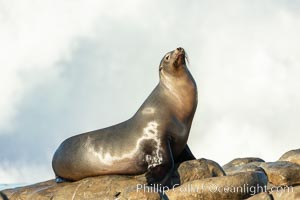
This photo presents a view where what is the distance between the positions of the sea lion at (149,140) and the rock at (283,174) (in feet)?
6.09

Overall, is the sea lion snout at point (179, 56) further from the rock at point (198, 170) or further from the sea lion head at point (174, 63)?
the rock at point (198, 170)

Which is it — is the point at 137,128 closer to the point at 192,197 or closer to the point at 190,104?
the point at 190,104

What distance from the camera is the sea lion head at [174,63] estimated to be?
38.7 ft

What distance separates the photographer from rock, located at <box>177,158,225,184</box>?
1062 cm

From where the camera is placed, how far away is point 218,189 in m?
8.50

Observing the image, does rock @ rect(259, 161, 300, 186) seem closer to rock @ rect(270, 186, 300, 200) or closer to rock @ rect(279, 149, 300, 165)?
rock @ rect(279, 149, 300, 165)

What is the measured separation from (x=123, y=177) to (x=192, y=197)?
2.60 metres

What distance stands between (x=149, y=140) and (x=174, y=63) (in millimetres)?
1771

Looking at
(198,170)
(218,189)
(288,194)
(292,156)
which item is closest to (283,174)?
(198,170)

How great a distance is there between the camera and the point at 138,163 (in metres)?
11.0

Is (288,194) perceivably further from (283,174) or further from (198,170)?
(283,174)

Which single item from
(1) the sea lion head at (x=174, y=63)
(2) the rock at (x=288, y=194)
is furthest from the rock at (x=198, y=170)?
(2) the rock at (x=288, y=194)

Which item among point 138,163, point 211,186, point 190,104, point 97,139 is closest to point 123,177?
point 138,163

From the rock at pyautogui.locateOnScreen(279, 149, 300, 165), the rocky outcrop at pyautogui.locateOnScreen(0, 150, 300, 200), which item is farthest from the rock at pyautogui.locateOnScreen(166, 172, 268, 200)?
the rock at pyautogui.locateOnScreen(279, 149, 300, 165)
